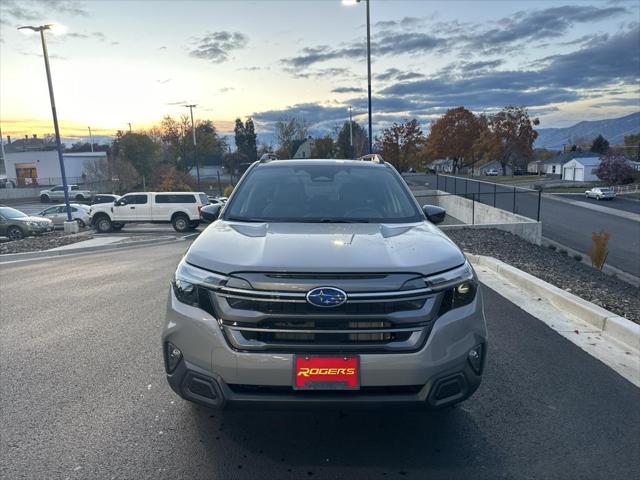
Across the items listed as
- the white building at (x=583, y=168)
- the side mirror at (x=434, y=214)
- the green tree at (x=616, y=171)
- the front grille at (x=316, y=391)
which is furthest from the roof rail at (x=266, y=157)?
the white building at (x=583, y=168)

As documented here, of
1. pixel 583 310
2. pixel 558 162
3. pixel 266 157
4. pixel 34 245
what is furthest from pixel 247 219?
pixel 558 162

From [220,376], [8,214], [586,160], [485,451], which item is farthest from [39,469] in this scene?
[586,160]

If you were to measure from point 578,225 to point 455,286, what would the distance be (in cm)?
3345

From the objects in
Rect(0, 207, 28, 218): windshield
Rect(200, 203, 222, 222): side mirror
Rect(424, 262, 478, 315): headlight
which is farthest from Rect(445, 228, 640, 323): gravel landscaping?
Rect(0, 207, 28, 218): windshield

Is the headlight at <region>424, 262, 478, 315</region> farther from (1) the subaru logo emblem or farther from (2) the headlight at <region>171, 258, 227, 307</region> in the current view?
(2) the headlight at <region>171, 258, 227, 307</region>

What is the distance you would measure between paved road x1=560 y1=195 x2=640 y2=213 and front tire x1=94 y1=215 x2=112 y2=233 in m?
39.6

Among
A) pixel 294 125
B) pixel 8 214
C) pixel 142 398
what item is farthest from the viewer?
pixel 294 125

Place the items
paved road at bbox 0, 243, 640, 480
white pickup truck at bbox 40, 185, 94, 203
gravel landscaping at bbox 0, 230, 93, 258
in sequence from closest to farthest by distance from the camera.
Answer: paved road at bbox 0, 243, 640, 480 → gravel landscaping at bbox 0, 230, 93, 258 → white pickup truck at bbox 40, 185, 94, 203

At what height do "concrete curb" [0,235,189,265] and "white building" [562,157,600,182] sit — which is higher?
"concrete curb" [0,235,189,265]

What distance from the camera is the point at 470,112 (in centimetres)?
8556

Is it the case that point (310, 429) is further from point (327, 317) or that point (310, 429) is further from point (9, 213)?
point (9, 213)

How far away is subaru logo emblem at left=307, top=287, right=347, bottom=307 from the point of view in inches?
96.3

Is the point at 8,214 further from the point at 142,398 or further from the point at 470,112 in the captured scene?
the point at 470,112

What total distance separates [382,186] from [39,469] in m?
3.27
